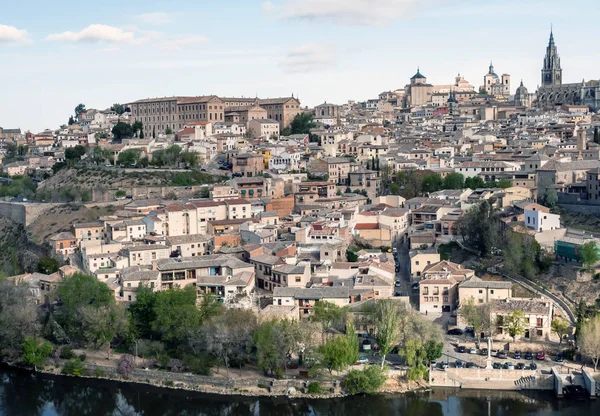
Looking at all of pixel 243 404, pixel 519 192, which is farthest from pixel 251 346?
pixel 519 192

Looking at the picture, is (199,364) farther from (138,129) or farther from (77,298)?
(138,129)

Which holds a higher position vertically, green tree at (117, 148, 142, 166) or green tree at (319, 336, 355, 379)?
green tree at (117, 148, 142, 166)

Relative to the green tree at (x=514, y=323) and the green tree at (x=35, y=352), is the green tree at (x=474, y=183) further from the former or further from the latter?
the green tree at (x=35, y=352)

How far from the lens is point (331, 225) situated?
20516 millimetres

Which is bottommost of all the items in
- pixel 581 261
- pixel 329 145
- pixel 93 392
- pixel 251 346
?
pixel 93 392

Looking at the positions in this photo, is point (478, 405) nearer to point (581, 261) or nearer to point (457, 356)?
point (457, 356)

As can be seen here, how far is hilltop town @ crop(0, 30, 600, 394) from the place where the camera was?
15.7 meters

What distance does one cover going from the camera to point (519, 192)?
2270cm

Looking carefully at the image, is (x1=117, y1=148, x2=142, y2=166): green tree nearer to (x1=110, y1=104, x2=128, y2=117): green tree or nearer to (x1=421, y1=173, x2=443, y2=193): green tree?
(x1=421, y1=173, x2=443, y2=193): green tree

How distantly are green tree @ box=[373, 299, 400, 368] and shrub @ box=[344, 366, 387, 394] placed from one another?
46 centimetres

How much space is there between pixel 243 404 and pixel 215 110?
26.4 metres

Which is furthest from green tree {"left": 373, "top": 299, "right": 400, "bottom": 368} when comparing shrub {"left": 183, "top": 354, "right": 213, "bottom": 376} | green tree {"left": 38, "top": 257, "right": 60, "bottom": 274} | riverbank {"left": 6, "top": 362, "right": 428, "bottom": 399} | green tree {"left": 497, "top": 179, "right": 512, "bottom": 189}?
green tree {"left": 497, "top": 179, "right": 512, "bottom": 189}

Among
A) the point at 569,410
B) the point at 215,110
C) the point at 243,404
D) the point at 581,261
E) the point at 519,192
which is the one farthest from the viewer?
the point at 215,110

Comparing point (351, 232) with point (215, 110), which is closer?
point (351, 232)
